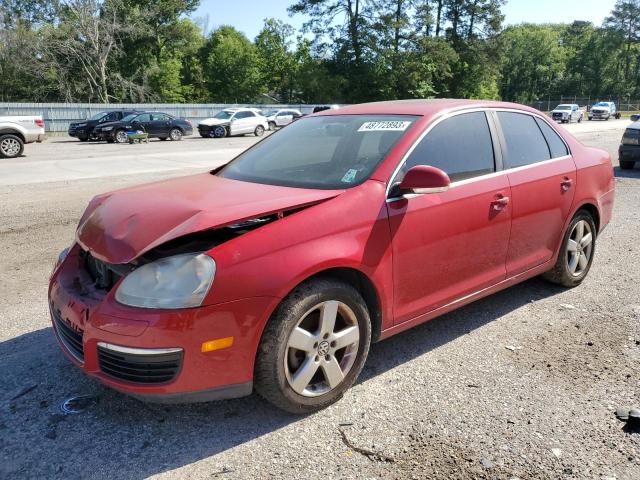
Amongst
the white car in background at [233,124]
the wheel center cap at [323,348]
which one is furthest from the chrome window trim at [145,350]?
the white car in background at [233,124]

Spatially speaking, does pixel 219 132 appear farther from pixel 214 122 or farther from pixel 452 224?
pixel 452 224

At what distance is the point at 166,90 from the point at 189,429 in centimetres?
6167

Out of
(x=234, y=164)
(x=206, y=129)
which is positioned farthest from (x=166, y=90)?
(x=234, y=164)

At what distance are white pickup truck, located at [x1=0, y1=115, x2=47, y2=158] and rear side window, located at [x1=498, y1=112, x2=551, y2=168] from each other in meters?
16.8

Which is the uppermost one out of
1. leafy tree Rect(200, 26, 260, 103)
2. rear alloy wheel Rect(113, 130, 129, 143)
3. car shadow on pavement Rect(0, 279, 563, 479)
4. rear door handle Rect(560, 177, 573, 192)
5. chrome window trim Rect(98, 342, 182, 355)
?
leafy tree Rect(200, 26, 260, 103)

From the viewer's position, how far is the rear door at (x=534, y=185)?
161 inches

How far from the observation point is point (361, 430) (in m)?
2.87

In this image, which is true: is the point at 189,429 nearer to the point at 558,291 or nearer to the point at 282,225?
the point at 282,225

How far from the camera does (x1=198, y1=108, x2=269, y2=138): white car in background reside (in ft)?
97.9

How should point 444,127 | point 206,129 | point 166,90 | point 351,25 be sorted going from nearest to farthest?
point 444,127 < point 206,129 < point 351,25 < point 166,90

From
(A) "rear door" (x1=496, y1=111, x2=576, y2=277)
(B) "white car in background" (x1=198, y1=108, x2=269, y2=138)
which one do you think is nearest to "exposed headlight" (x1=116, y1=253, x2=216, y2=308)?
(A) "rear door" (x1=496, y1=111, x2=576, y2=277)

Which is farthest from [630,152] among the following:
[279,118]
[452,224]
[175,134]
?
[279,118]

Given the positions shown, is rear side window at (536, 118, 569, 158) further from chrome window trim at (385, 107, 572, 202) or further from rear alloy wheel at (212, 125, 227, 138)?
rear alloy wheel at (212, 125, 227, 138)

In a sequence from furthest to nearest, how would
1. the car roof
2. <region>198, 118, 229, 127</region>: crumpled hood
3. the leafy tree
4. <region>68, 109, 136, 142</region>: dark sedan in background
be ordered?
1. the leafy tree
2. <region>198, 118, 229, 127</region>: crumpled hood
3. <region>68, 109, 136, 142</region>: dark sedan in background
4. the car roof
